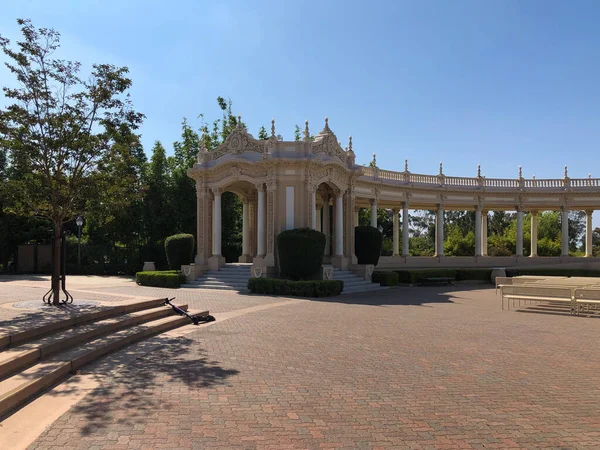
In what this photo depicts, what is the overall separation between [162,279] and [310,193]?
9.25 metres

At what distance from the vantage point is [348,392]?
276 inches

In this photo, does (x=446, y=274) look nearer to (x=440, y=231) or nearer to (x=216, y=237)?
(x=440, y=231)

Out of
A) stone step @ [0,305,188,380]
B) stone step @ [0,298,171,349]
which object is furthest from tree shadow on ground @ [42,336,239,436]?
stone step @ [0,298,171,349]

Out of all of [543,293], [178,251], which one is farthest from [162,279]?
[543,293]

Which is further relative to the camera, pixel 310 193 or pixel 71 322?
pixel 310 193

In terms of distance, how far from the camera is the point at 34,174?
13.5 m

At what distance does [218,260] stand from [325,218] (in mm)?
→ 8128

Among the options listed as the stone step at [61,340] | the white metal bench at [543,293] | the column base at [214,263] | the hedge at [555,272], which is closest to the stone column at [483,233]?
the hedge at [555,272]

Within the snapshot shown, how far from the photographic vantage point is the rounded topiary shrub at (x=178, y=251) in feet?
99.0

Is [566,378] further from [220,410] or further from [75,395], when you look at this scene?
[75,395]

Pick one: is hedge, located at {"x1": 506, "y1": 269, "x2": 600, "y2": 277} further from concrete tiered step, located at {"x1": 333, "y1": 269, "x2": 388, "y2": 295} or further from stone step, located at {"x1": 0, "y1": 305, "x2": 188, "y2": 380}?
stone step, located at {"x1": 0, "y1": 305, "x2": 188, "y2": 380}

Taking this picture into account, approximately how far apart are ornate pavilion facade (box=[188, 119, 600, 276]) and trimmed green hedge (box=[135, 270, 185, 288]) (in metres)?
1.82

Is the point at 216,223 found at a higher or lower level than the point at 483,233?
higher

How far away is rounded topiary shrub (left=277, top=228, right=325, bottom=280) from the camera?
2400cm
